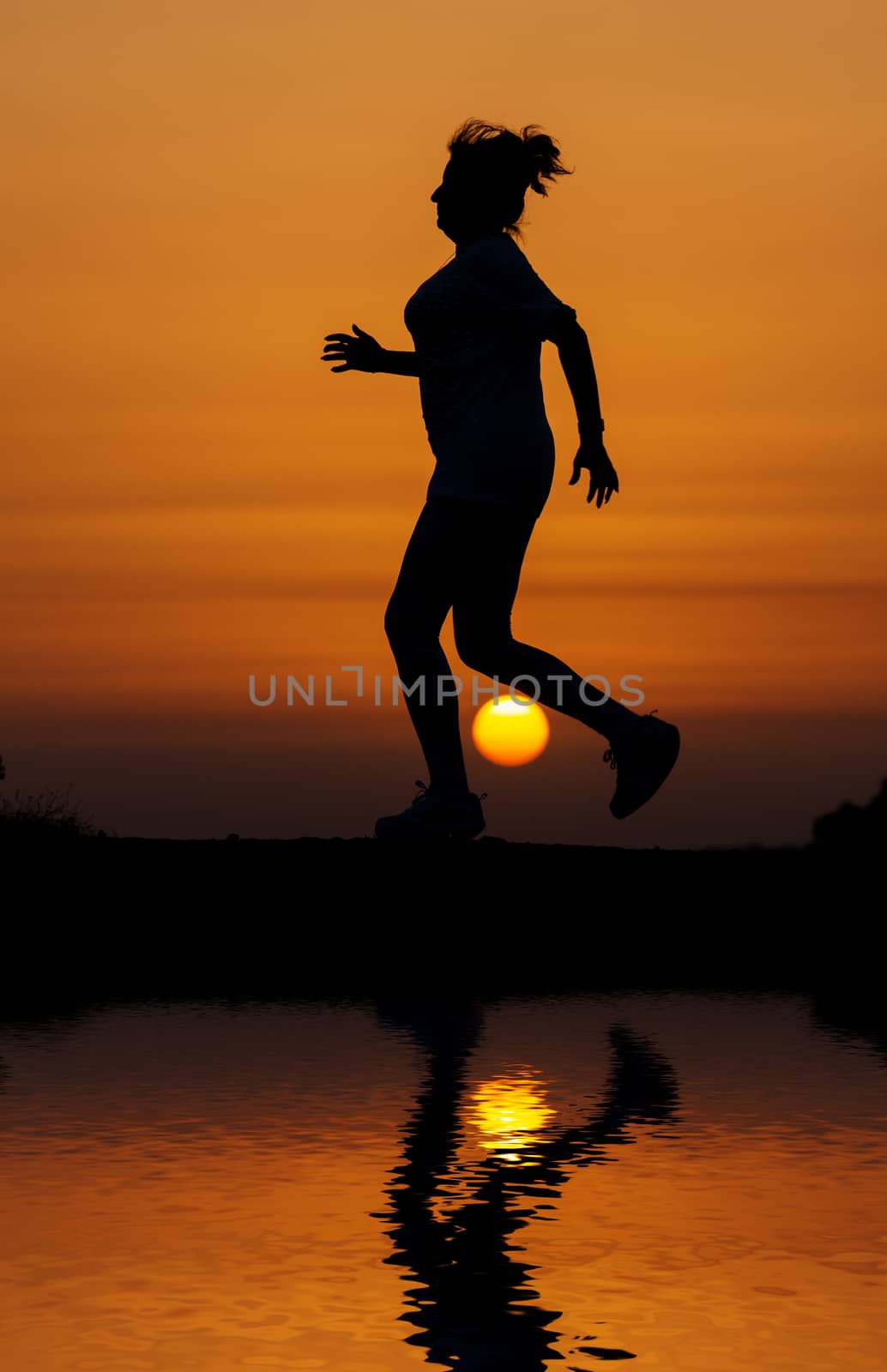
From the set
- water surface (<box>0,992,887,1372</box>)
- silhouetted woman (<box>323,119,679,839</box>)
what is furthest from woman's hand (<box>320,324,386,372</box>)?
water surface (<box>0,992,887,1372</box>)

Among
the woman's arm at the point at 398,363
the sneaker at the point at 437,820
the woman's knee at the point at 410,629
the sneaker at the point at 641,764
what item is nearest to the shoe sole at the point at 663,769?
the sneaker at the point at 641,764

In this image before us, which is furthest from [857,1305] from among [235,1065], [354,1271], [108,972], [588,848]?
[588,848]

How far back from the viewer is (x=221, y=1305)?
382 cm

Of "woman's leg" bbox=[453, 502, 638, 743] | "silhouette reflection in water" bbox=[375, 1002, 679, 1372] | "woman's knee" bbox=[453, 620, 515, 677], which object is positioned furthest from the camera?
"woman's knee" bbox=[453, 620, 515, 677]

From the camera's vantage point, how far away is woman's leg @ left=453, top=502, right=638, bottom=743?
9.18 metres

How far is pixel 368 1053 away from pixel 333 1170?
1731 millimetres

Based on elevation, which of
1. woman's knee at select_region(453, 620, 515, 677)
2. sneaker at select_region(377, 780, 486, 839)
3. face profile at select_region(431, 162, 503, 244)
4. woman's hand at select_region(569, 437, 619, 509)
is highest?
face profile at select_region(431, 162, 503, 244)

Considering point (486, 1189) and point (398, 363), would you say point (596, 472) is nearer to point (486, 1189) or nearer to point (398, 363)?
point (398, 363)

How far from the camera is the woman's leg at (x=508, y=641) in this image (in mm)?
9180

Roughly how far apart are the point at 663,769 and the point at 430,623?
116cm

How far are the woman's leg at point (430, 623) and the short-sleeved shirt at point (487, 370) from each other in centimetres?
18

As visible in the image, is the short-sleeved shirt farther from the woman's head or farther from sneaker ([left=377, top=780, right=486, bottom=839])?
sneaker ([left=377, top=780, right=486, bottom=839])

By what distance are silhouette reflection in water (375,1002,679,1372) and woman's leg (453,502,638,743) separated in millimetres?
2174

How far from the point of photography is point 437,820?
9.48m
